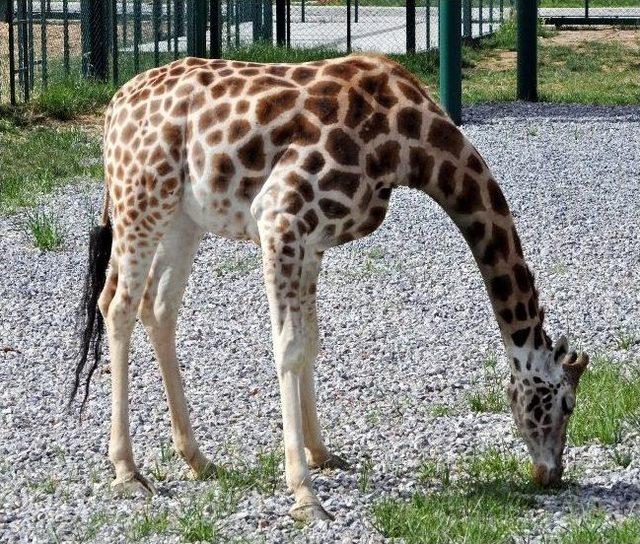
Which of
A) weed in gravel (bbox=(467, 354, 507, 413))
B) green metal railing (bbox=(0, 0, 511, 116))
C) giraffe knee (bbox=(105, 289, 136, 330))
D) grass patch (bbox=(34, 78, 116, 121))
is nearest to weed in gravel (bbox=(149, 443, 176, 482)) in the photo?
giraffe knee (bbox=(105, 289, 136, 330))

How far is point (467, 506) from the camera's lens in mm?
5359

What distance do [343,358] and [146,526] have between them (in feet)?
8.50

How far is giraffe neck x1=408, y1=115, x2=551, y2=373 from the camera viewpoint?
17.9 feet

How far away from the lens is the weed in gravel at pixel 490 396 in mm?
6746

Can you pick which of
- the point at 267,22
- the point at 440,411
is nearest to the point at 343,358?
the point at 440,411

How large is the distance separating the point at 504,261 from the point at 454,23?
1009cm

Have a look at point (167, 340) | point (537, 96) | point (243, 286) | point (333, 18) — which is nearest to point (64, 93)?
point (537, 96)

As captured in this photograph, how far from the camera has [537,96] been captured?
1778 centimetres

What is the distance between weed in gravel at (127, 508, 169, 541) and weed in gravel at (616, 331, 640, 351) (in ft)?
10.8

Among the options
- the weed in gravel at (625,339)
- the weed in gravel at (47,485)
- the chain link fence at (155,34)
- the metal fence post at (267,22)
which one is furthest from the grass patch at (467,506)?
the metal fence post at (267,22)

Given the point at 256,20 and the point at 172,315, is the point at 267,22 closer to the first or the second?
the point at 256,20

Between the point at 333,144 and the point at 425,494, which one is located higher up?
the point at 333,144

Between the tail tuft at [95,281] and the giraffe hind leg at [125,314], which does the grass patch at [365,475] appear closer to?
the giraffe hind leg at [125,314]

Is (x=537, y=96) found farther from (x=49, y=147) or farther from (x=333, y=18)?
(x=333, y=18)
